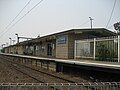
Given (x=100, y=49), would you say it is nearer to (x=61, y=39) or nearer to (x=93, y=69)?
(x=93, y=69)

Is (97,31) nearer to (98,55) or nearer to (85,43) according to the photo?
(85,43)

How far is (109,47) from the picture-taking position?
1498 cm

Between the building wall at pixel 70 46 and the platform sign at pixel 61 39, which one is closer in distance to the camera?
the building wall at pixel 70 46

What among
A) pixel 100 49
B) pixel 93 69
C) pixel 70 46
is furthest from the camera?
pixel 70 46

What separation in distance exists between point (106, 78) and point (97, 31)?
1113cm

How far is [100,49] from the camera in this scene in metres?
16.0

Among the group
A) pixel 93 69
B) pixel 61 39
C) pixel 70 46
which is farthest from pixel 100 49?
pixel 61 39

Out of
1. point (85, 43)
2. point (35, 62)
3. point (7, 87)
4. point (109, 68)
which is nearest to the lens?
point (7, 87)

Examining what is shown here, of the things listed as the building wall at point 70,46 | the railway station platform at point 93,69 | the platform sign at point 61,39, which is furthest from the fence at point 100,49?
the platform sign at point 61,39

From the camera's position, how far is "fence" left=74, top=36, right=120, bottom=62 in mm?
14052

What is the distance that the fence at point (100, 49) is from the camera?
14052 mm

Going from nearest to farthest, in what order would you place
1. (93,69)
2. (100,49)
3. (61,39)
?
(93,69) < (100,49) < (61,39)

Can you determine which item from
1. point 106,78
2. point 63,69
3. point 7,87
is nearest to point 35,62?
point 63,69

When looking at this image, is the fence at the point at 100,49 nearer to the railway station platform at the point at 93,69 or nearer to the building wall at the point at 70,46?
the building wall at the point at 70,46
